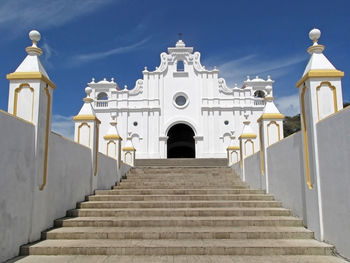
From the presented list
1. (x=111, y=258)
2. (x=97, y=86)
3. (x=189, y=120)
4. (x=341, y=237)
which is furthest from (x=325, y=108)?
(x=97, y=86)

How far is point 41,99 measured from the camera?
5805 millimetres

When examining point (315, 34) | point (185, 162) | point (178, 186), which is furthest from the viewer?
point (185, 162)

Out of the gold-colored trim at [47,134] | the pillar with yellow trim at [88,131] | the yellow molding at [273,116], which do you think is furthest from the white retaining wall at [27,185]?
the yellow molding at [273,116]

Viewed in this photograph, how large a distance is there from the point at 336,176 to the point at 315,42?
108 inches

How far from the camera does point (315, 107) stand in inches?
217

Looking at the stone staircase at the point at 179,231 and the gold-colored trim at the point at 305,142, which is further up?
the gold-colored trim at the point at 305,142

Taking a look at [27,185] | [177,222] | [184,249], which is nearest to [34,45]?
[27,185]

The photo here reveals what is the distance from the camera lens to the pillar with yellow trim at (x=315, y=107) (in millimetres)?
5398

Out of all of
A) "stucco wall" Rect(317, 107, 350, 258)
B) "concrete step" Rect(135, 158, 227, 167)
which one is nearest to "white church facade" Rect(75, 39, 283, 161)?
"concrete step" Rect(135, 158, 227, 167)

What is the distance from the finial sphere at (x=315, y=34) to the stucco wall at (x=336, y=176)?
1.81 metres

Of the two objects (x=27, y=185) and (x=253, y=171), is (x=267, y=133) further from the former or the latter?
(x=27, y=185)

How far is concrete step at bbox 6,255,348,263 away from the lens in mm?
4590

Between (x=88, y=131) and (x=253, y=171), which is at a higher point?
(x=88, y=131)

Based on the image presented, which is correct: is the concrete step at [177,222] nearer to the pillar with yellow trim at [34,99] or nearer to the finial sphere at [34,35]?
the pillar with yellow trim at [34,99]
